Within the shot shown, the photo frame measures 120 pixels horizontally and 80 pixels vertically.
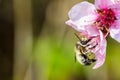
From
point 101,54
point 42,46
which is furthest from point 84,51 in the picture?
point 42,46

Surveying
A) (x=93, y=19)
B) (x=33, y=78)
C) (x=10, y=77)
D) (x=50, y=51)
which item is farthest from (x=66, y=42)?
(x=93, y=19)

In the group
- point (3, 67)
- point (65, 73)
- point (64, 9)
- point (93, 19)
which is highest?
point (93, 19)

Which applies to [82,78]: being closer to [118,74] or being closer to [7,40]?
[118,74]

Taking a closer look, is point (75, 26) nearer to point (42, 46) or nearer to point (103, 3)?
point (103, 3)

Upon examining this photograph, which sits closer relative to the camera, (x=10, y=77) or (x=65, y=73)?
(x=65, y=73)

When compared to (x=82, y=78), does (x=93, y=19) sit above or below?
above

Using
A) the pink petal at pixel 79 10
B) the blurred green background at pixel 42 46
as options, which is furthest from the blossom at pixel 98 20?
the blurred green background at pixel 42 46
